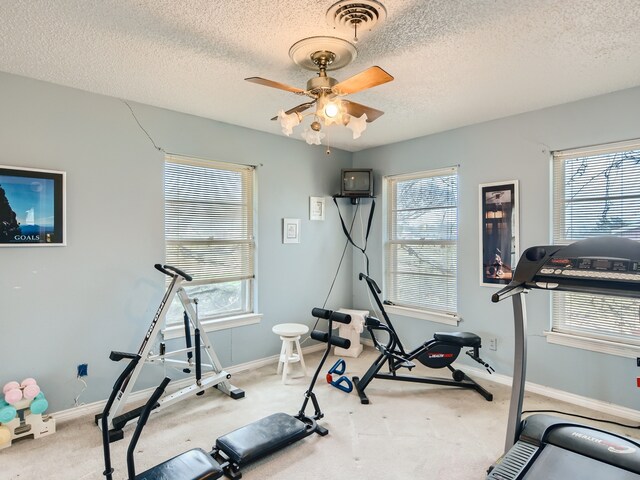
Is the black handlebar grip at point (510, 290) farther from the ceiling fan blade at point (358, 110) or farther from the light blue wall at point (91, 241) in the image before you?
the light blue wall at point (91, 241)

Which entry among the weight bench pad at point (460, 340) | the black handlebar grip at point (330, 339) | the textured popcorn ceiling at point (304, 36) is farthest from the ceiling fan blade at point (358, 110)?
the weight bench pad at point (460, 340)

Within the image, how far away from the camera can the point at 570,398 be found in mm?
3145

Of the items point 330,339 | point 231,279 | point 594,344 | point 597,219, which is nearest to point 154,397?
point 330,339

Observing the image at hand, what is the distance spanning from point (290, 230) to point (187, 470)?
2.72m

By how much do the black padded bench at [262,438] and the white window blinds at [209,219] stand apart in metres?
1.58

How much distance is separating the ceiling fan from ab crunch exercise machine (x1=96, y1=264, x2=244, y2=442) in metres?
1.55

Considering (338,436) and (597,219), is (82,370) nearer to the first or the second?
(338,436)

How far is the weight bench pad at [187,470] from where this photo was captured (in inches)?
76.3

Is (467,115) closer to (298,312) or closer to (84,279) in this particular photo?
(298,312)

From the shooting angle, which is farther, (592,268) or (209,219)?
(209,219)

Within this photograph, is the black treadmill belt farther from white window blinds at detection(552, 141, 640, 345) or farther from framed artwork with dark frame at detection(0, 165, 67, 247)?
framed artwork with dark frame at detection(0, 165, 67, 247)

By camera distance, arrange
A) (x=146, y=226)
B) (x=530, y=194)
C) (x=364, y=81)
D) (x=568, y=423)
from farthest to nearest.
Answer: (x=530, y=194) → (x=146, y=226) → (x=568, y=423) → (x=364, y=81)

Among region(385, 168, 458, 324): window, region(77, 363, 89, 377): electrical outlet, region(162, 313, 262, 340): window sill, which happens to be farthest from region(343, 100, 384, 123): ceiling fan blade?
region(77, 363, 89, 377): electrical outlet

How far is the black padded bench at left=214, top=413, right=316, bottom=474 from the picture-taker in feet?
7.34
